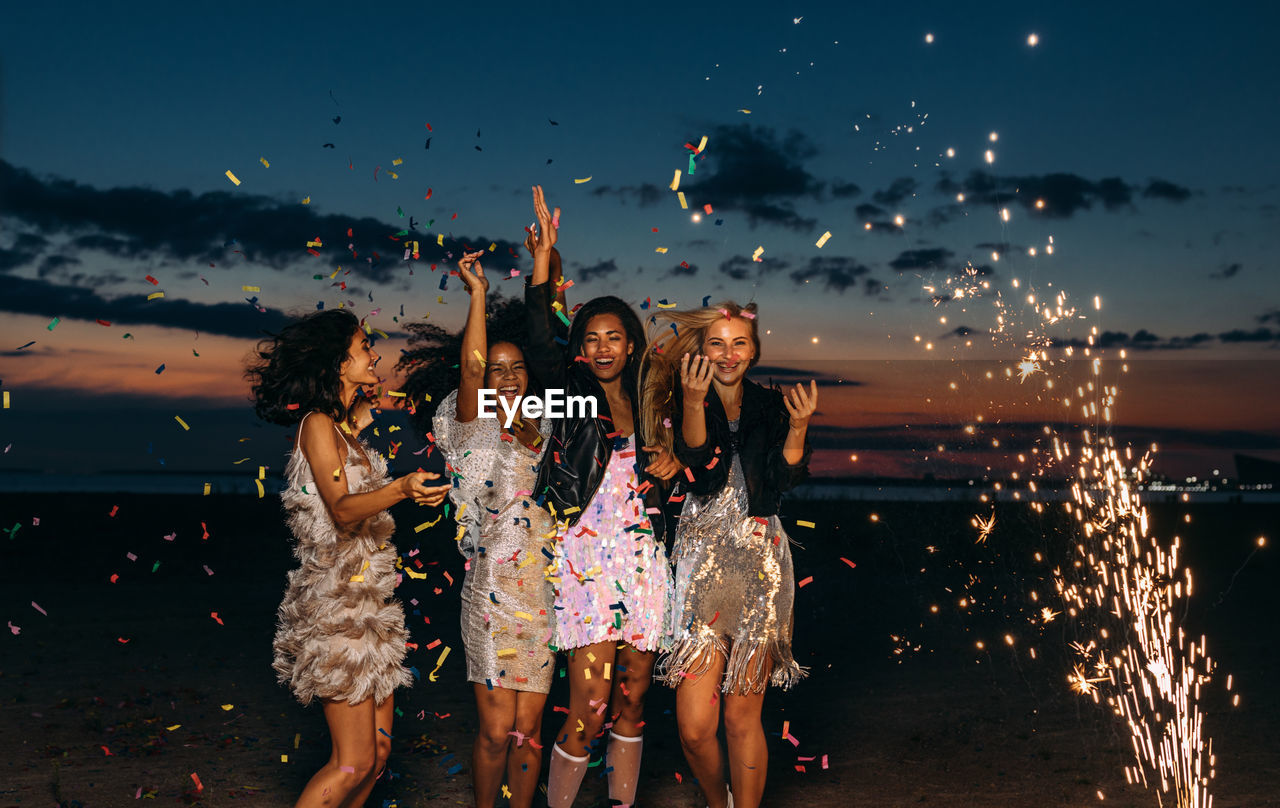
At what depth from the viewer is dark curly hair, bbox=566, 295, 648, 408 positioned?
17.0 ft

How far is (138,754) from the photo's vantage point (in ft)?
23.8

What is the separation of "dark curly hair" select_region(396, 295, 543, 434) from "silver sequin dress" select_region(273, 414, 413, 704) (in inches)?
77.2

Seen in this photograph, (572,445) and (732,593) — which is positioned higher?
(572,445)

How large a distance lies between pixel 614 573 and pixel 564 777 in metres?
1.04

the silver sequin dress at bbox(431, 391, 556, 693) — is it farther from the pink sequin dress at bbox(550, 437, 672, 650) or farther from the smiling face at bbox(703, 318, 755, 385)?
the smiling face at bbox(703, 318, 755, 385)

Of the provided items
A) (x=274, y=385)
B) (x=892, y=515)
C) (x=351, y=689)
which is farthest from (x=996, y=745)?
(x=892, y=515)

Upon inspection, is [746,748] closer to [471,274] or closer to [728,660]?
[728,660]

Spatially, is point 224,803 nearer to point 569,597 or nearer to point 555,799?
point 555,799

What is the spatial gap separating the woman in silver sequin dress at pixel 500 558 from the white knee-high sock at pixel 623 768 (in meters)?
A: 0.39

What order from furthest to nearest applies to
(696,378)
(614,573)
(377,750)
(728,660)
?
1. (728,660)
2. (614,573)
3. (696,378)
4. (377,750)

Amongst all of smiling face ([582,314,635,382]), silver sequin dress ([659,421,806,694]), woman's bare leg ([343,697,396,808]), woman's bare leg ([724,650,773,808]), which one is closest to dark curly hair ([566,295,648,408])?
smiling face ([582,314,635,382])

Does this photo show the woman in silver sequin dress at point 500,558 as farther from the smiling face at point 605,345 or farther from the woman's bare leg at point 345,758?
the woman's bare leg at point 345,758

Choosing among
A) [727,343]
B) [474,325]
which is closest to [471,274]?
[474,325]

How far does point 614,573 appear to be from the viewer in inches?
197
